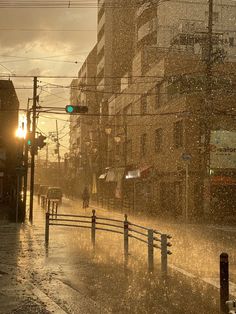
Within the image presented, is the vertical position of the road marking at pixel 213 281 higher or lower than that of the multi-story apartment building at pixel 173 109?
lower

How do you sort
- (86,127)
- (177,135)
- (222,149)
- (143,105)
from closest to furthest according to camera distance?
(222,149) → (177,135) → (143,105) → (86,127)

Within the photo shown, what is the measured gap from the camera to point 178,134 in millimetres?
34688

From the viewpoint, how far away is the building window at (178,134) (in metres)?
34.1

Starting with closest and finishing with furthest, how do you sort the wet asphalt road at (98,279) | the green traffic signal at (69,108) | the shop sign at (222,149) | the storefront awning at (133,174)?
the wet asphalt road at (98,279) → the green traffic signal at (69,108) → the shop sign at (222,149) → the storefront awning at (133,174)

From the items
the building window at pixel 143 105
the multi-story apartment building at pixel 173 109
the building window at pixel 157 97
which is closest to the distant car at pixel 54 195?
the multi-story apartment building at pixel 173 109

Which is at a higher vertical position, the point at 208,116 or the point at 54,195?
the point at 208,116

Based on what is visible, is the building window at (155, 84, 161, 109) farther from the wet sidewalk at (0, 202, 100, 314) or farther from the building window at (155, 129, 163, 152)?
the wet sidewalk at (0, 202, 100, 314)

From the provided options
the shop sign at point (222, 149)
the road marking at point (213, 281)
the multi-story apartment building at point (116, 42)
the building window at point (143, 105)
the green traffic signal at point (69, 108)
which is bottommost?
the road marking at point (213, 281)

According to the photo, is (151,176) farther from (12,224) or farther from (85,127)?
(85,127)

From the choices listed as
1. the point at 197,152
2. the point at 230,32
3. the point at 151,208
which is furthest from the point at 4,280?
the point at 230,32

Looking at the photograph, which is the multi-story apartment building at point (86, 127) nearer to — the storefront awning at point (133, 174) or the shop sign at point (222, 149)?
the storefront awning at point (133, 174)

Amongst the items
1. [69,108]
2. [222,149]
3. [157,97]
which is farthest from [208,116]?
[69,108]

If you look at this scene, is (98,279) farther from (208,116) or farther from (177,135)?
(177,135)

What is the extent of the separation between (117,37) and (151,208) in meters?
40.8
